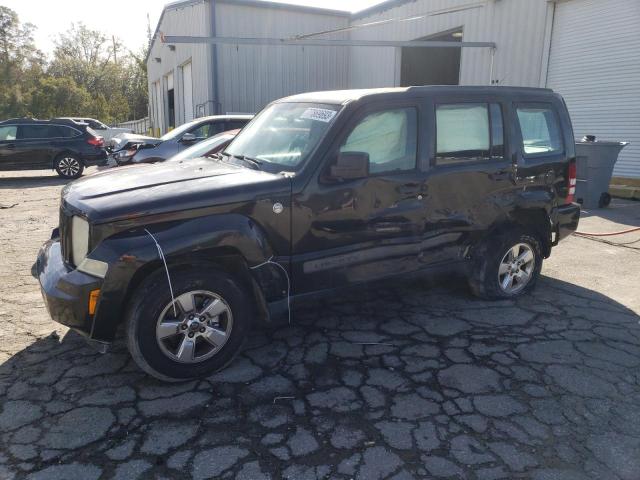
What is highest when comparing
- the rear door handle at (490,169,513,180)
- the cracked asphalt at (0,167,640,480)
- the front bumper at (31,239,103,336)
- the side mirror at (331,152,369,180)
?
the side mirror at (331,152,369,180)

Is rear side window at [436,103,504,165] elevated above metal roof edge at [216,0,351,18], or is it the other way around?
metal roof edge at [216,0,351,18]

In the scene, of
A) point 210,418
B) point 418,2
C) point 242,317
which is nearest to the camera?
point 210,418

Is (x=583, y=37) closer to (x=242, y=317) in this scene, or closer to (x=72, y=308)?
(x=242, y=317)

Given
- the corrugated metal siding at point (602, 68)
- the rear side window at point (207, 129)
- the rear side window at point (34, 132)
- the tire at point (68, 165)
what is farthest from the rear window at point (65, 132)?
the corrugated metal siding at point (602, 68)

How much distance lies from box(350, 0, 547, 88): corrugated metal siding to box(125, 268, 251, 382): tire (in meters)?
11.7

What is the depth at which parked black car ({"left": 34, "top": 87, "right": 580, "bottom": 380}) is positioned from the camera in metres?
3.04

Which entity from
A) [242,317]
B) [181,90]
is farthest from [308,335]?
[181,90]

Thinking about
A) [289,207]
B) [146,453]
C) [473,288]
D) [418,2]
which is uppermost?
[418,2]

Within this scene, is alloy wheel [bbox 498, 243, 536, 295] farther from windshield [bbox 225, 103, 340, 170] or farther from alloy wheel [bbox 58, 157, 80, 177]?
alloy wheel [bbox 58, 157, 80, 177]

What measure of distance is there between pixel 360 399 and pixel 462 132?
93.8 inches

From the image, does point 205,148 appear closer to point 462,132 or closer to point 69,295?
point 462,132

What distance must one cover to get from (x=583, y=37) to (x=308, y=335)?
10.9m

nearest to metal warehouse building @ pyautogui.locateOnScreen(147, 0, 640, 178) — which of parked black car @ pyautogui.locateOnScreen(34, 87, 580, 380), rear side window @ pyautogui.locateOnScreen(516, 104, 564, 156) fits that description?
rear side window @ pyautogui.locateOnScreen(516, 104, 564, 156)

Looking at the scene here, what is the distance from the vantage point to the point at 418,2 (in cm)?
1521
